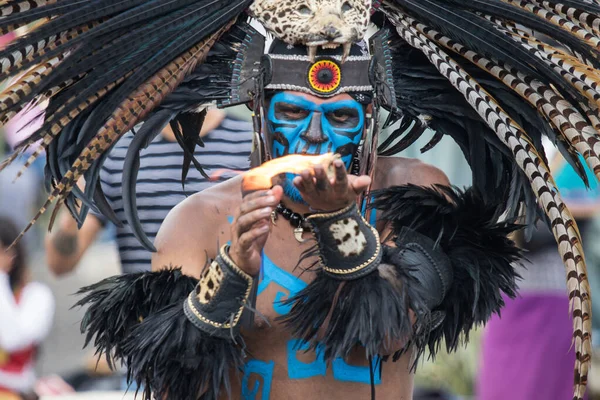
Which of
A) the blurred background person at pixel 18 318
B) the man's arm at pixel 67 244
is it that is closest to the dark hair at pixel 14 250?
the blurred background person at pixel 18 318

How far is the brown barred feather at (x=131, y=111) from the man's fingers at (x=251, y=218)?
1.82 ft

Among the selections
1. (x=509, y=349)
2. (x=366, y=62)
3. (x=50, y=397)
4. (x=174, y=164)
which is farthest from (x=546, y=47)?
(x=50, y=397)

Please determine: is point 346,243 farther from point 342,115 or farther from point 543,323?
point 543,323

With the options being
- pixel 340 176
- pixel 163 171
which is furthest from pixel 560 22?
pixel 163 171

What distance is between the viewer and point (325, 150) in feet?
11.1

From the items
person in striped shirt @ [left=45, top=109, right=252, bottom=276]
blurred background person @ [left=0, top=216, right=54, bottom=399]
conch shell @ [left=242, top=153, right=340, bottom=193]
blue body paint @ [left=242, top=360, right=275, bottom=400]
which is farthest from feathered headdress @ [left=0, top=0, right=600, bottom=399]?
blurred background person @ [left=0, top=216, right=54, bottom=399]

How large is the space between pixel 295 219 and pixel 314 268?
0.63ft

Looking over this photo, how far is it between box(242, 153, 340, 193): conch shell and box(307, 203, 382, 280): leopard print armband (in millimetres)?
162

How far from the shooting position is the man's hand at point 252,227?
2.97 metres

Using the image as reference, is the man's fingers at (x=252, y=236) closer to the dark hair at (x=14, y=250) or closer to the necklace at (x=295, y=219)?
the necklace at (x=295, y=219)

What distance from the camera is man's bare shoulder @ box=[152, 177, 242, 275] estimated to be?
3516mm

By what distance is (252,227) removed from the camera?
3012 mm

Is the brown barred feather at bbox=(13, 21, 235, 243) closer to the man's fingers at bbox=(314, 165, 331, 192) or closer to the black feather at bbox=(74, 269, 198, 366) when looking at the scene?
the black feather at bbox=(74, 269, 198, 366)

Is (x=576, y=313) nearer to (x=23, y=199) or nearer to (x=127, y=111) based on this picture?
(x=127, y=111)
